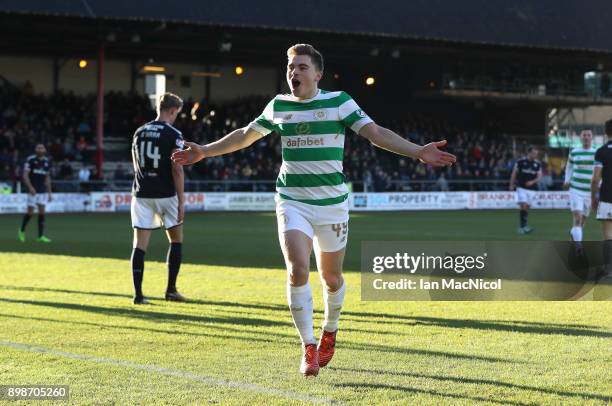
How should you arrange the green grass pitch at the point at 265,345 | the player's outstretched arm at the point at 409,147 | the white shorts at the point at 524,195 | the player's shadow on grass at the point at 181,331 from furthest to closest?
1. the white shorts at the point at 524,195
2. the player's shadow on grass at the point at 181,331
3. the player's outstretched arm at the point at 409,147
4. the green grass pitch at the point at 265,345

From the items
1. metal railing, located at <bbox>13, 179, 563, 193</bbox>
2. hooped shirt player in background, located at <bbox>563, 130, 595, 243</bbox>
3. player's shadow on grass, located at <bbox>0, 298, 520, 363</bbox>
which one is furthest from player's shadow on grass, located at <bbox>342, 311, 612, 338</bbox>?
metal railing, located at <bbox>13, 179, 563, 193</bbox>

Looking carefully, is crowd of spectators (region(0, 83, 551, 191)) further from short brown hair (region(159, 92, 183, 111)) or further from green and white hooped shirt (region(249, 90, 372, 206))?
green and white hooped shirt (region(249, 90, 372, 206))

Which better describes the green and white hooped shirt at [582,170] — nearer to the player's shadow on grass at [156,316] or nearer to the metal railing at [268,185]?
the player's shadow on grass at [156,316]

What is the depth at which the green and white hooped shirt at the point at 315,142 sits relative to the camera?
6867mm

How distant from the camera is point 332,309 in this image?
719 centimetres

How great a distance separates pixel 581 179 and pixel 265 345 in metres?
9.66

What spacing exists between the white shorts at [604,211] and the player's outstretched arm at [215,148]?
714cm

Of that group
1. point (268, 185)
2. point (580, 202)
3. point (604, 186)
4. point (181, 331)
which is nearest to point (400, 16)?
point (268, 185)

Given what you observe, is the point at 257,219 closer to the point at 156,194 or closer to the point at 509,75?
the point at 156,194

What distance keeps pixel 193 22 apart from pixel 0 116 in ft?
30.8

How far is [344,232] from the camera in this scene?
7070mm

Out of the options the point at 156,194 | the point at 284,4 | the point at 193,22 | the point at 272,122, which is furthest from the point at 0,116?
the point at 272,122

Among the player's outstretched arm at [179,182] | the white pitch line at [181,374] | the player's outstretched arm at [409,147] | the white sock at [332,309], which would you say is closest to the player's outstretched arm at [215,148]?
the player's outstretched arm at [409,147]

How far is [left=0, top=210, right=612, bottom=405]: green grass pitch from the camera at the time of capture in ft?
20.2
